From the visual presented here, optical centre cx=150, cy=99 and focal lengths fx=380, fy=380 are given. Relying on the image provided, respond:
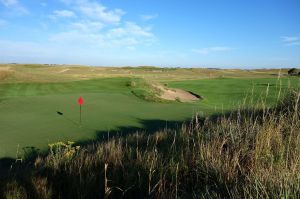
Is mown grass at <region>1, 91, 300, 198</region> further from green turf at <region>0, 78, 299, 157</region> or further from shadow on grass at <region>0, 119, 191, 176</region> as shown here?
green turf at <region>0, 78, 299, 157</region>

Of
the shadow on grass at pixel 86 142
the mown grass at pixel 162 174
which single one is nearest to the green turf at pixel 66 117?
the shadow on grass at pixel 86 142

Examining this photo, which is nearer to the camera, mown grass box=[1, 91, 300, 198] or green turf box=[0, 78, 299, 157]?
mown grass box=[1, 91, 300, 198]

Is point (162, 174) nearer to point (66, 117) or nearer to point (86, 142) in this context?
point (86, 142)

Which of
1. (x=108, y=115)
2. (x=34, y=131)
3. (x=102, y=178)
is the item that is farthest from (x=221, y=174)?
(x=108, y=115)

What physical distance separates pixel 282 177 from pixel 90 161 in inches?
104

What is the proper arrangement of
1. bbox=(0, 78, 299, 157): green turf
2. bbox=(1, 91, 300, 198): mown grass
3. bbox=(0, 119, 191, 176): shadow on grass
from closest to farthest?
bbox=(1, 91, 300, 198): mown grass → bbox=(0, 119, 191, 176): shadow on grass → bbox=(0, 78, 299, 157): green turf

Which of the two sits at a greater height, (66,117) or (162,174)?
(162,174)

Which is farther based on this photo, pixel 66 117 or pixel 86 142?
pixel 66 117

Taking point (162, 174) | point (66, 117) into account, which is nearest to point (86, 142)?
point (66, 117)

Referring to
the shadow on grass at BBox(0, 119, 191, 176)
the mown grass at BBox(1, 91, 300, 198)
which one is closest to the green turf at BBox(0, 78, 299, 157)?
the shadow on grass at BBox(0, 119, 191, 176)

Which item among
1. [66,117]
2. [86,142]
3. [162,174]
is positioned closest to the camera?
[162,174]

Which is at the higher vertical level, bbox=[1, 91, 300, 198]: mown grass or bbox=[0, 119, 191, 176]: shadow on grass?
bbox=[1, 91, 300, 198]: mown grass

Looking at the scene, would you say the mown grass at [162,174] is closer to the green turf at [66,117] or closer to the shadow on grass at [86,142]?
the shadow on grass at [86,142]

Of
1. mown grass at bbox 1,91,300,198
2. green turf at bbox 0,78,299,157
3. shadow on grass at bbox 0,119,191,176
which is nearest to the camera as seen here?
mown grass at bbox 1,91,300,198
